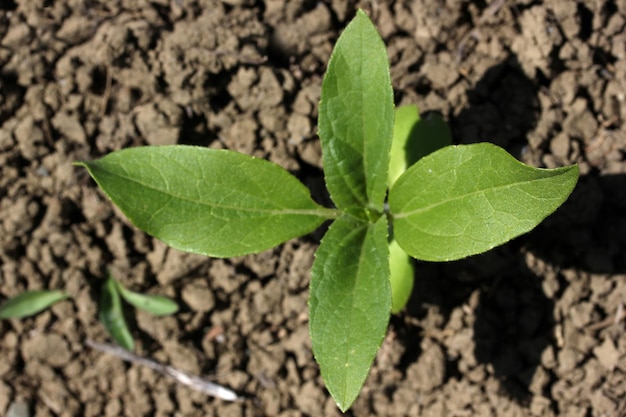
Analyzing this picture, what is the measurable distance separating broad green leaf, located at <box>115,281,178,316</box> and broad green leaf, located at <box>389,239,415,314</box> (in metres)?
1.03

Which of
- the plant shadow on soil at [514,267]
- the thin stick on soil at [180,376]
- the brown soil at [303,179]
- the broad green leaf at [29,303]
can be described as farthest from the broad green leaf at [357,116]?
the broad green leaf at [29,303]

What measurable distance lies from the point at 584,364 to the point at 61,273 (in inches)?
94.4

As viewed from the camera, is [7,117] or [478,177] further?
[7,117]

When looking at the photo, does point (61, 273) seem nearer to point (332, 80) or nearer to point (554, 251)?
point (332, 80)

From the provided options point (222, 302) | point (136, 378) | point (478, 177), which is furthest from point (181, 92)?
point (478, 177)

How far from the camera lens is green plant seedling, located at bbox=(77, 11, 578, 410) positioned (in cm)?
212

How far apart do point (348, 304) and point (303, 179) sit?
960 millimetres

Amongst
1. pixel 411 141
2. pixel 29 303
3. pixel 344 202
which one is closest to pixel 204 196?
pixel 344 202

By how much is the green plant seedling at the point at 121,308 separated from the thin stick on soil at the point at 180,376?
0.06 m

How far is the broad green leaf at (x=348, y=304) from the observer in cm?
215

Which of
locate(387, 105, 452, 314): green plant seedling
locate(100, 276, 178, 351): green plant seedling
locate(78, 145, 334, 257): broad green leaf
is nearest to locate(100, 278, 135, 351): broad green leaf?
locate(100, 276, 178, 351): green plant seedling

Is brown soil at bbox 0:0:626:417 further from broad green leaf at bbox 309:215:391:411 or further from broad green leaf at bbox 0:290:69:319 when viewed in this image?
broad green leaf at bbox 309:215:391:411

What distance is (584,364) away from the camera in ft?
9.89

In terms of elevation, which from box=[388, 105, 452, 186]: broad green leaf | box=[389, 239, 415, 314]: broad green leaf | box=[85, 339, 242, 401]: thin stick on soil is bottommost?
box=[85, 339, 242, 401]: thin stick on soil
